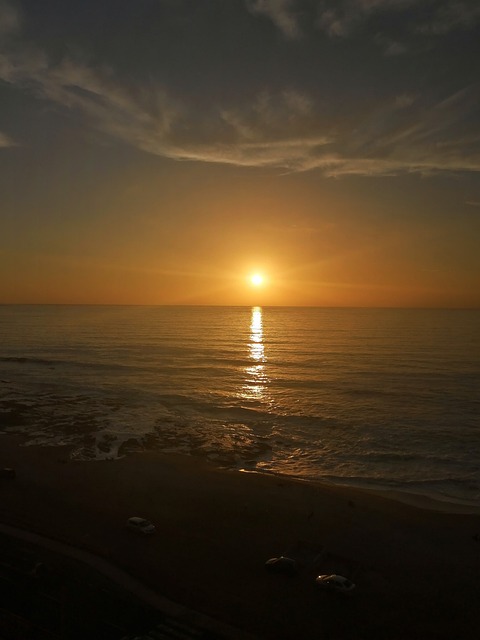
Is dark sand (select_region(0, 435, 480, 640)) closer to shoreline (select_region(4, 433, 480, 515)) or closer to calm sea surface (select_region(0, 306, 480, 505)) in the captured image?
shoreline (select_region(4, 433, 480, 515))

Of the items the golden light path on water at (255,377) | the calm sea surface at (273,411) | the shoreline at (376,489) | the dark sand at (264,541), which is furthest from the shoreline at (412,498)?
the golden light path on water at (255,377)

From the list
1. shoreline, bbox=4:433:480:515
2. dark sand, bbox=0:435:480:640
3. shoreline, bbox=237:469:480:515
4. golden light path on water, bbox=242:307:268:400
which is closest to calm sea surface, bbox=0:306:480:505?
golden light path on water, bbox=242:307:268:400

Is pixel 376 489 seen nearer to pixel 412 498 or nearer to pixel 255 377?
pixel 412 498

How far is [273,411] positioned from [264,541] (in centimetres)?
3498

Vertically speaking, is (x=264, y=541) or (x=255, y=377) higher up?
(x=255, y=377)

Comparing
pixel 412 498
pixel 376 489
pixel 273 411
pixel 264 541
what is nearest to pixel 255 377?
pixel 273 411

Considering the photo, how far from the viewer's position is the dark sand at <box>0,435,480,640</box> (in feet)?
70.8

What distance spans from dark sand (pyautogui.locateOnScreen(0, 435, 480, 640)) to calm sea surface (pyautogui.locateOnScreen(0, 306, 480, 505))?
537 cm

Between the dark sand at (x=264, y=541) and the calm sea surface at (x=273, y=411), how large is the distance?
537cm

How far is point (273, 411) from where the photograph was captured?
63031 mm

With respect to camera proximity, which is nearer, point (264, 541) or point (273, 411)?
point (264, 541)

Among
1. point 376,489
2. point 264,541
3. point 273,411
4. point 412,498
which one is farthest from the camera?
point 273,411

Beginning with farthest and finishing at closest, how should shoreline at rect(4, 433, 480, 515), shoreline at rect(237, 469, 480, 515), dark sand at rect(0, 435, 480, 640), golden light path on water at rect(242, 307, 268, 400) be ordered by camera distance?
golden light path on water at rect(242, 307, 268, 400)
shoreline at rect(4, 433, 480, 515)
shoreline at rect(237, 469, 480, 515)
dark sand at rect(0, 435, 480, 640)

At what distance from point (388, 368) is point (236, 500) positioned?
7129 cm
